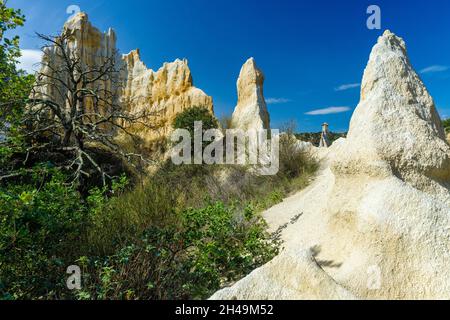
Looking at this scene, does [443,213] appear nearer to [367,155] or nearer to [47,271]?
[367,155]

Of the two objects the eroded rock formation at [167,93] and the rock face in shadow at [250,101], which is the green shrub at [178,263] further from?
the eroded rock formation at [167,93]

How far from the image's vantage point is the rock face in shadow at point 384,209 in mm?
2221

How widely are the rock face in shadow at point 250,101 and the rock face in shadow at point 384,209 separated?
12908 millimetres

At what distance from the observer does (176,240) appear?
3.38 metres

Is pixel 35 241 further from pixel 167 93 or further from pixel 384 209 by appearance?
pixel 167 93

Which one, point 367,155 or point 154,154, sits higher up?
point 154,154

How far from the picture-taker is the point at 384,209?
2.66 metres

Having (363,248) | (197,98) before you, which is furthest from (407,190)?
(197,98)

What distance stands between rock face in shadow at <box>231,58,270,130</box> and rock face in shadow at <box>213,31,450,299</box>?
12.9 metres

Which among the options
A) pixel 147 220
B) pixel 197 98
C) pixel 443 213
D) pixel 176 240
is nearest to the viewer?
pixel 443 213

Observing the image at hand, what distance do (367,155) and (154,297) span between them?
2.22 m

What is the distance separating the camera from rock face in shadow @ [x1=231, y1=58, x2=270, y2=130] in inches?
667

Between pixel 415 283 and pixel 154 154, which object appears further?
pixel 154 154

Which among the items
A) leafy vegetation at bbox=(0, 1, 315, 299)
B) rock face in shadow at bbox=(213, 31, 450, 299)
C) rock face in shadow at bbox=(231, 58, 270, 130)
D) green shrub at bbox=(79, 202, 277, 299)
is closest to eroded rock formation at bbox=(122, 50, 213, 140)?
rock face in shadow at bbox=(231, 58, 270, 130)
